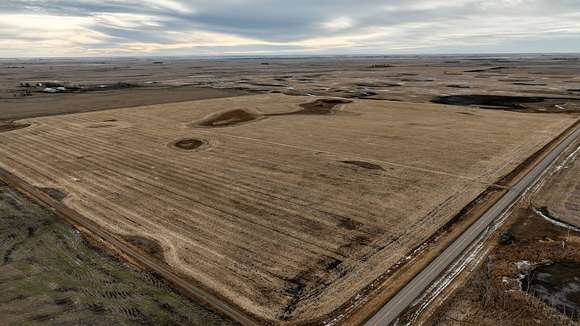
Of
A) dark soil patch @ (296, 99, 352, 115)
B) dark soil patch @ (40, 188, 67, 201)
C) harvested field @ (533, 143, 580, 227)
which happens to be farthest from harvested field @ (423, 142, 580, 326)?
dark soil patch @ (296, 99, 352, 115)

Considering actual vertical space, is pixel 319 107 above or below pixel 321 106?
below

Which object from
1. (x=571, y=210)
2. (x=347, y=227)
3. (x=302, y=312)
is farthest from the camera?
(x=571, y=210)

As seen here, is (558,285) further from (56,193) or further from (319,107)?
(319,107)

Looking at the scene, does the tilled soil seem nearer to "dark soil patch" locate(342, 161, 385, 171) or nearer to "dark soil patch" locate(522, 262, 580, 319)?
"dark soil patch" locate(522, 262, 580, 319)

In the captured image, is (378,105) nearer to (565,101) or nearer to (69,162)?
(565,101)

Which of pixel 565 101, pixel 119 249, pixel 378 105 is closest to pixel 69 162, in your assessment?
pixel 119 249

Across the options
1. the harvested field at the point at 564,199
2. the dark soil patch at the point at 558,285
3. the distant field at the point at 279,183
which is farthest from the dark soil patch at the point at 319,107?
the dark soil patch at the point at 558,285

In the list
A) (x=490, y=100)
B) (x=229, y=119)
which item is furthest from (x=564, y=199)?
(x=490, y=100)
